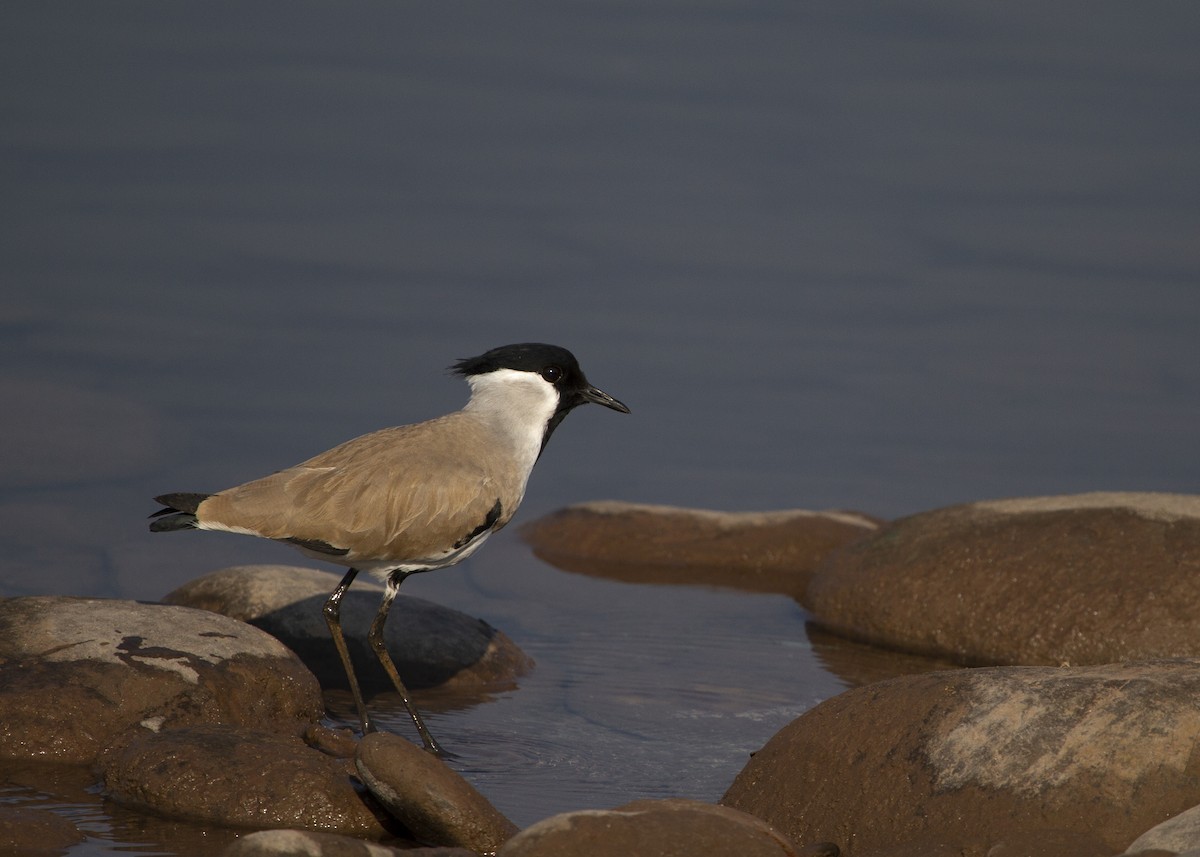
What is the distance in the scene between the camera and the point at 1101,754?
5.88 meters

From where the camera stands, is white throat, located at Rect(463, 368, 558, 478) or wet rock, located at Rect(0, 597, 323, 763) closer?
wet rock, located at Rect(0, 597, 323, 763)

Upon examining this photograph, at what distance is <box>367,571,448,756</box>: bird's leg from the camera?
24.9 ft

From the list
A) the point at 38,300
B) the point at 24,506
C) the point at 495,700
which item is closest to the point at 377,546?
the point at 495,700

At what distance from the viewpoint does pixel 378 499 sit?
7504 millimetres

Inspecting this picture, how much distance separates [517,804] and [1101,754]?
7.66ft

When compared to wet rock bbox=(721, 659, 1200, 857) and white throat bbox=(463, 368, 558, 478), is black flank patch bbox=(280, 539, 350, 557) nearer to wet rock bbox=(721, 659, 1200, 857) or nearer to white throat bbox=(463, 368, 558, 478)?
white throat bbox=(463, 368, 558, 478)

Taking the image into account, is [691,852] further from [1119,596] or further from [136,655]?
Result: [1119,596]

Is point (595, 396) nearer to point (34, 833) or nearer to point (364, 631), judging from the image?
point (364, 631)

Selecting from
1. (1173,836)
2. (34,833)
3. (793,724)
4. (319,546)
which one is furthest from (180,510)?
(1173,836)

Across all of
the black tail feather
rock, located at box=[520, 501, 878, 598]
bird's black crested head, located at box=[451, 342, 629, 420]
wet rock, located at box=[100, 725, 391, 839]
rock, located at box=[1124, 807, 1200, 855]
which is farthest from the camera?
rock, located at box=[520, 501, 878, 598]

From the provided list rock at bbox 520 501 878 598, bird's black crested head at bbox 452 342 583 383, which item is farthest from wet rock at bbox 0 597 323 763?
rock at bbox 520 501 878 598

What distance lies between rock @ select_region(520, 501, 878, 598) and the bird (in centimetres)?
370

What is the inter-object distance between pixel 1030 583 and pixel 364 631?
3.81 metres

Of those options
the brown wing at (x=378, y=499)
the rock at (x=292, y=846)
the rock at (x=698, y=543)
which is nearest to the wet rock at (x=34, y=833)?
the rock at (x=292, y=846)
